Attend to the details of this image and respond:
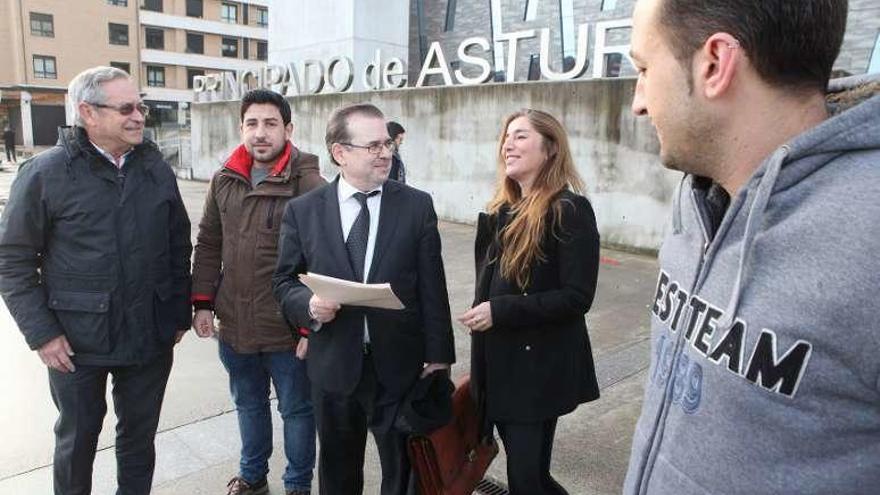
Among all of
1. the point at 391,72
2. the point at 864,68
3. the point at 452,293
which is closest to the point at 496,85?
the point at 391,72

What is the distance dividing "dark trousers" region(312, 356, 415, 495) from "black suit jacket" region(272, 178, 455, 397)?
73mm

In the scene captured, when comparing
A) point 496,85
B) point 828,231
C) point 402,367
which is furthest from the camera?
point 496,85

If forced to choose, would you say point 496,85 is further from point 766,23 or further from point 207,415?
point 766,23

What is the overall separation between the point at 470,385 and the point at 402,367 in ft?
1.20

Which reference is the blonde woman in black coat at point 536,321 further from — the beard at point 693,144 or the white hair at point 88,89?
the white hair at point 88,89

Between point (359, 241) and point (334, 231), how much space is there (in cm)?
11

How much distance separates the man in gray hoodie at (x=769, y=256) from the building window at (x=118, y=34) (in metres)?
54.5

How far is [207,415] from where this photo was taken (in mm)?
3857

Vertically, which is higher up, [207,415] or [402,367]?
[402,367]

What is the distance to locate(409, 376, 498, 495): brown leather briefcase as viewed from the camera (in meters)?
2.40

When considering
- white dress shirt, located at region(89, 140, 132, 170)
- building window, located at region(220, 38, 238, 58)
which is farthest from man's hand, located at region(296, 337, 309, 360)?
building window, located at region(220, 38, 238, 58)

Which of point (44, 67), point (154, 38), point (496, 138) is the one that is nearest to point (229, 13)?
point (154, 38)

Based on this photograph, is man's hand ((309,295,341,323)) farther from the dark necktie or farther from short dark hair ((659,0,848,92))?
short dark hair ((659,0,848,92))

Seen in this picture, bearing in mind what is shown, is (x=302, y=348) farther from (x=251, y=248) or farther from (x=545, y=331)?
(x=545, y=331)
